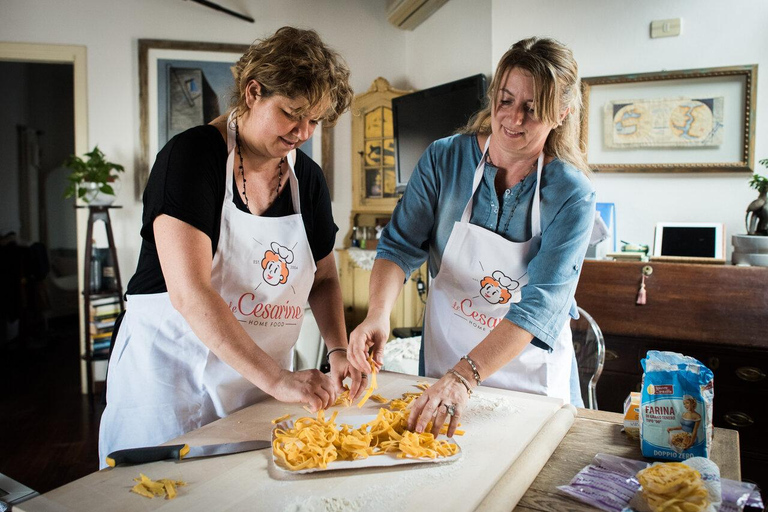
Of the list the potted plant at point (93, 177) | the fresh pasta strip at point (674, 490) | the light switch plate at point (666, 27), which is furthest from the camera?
the potted plant at point (93, 177)

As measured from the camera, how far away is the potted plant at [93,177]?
4.20 meters

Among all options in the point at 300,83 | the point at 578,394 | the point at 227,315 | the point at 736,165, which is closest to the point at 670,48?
the point at 736,165

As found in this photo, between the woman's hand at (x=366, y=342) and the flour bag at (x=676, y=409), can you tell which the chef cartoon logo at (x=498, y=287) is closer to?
the woman's hand at (x=366, y=342)

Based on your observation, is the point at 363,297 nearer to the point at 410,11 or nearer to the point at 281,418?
the point at 410,11

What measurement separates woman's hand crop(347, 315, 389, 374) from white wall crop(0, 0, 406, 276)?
3639 millimetres

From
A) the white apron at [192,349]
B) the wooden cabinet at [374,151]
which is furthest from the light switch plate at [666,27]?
the white apron at [192,349]

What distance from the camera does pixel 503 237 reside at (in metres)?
1.61

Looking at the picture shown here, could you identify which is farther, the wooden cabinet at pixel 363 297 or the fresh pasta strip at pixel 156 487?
the wooden cabinet at pixel 363 297

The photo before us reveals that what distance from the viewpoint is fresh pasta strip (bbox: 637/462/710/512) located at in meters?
0.91

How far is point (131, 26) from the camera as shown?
4.52 m

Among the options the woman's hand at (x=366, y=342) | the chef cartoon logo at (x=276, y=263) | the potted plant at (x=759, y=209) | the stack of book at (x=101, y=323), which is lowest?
the stack of book at (x=101, y=323)

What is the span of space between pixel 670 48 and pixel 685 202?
81cm

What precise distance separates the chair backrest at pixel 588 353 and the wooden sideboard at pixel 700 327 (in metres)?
1.14

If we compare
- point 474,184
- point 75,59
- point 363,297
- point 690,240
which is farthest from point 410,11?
point 474,184
